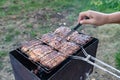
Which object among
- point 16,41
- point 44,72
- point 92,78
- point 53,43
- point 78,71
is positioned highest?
point 53,43

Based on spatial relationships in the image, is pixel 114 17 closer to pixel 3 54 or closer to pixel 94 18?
pixel 94 18

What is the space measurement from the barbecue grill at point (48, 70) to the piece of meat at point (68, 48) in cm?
5

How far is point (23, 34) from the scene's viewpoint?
408 centimetres

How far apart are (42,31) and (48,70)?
2267 mm

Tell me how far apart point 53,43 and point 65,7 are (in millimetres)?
2909

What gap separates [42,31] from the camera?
415cm

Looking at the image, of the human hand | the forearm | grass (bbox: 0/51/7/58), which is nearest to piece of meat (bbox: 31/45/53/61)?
the human hand

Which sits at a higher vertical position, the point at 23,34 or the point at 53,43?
the point at 53,43

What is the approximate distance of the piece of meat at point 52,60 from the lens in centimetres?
201

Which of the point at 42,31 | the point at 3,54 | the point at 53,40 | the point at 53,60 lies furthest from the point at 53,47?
the point at 42,31

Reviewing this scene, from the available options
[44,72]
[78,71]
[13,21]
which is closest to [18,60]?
[44,72]

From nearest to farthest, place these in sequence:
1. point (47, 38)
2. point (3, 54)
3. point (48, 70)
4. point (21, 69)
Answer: point (48, 70)
point (21, 69)
point (47, 38)
point (3, 54)

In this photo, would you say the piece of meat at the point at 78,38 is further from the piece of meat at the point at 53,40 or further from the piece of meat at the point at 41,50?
the piece of meat at the point at 41,50

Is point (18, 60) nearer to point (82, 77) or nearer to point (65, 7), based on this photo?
point (82, 77)
